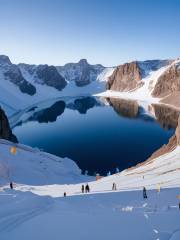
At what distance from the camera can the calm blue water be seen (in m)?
87.7

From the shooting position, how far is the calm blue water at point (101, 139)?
87688mm

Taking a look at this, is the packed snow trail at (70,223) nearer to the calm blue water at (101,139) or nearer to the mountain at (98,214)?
the mountain at (98,214)

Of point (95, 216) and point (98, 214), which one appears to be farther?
point (98, 214)

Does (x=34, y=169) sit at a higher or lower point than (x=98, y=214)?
higher

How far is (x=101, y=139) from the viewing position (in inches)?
4392

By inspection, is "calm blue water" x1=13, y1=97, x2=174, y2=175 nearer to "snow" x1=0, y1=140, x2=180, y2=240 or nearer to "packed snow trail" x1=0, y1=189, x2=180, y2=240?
"snow" x1=0, y1=140, x2=180, y2=240

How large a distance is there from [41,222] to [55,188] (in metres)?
33.1

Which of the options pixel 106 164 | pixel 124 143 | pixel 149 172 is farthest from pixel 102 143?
pixel 149 172

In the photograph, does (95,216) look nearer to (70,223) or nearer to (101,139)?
(70,223)

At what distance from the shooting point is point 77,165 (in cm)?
8506

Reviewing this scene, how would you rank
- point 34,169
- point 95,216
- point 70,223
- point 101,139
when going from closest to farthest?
1. point 70,223
2. point 95,216
3. point 34,169
4. point 101,139

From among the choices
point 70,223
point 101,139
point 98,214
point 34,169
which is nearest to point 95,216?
point 98,214

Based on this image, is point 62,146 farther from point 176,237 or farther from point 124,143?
point 176,237

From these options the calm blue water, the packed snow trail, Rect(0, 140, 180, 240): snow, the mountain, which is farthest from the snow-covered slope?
the packed snow trail
